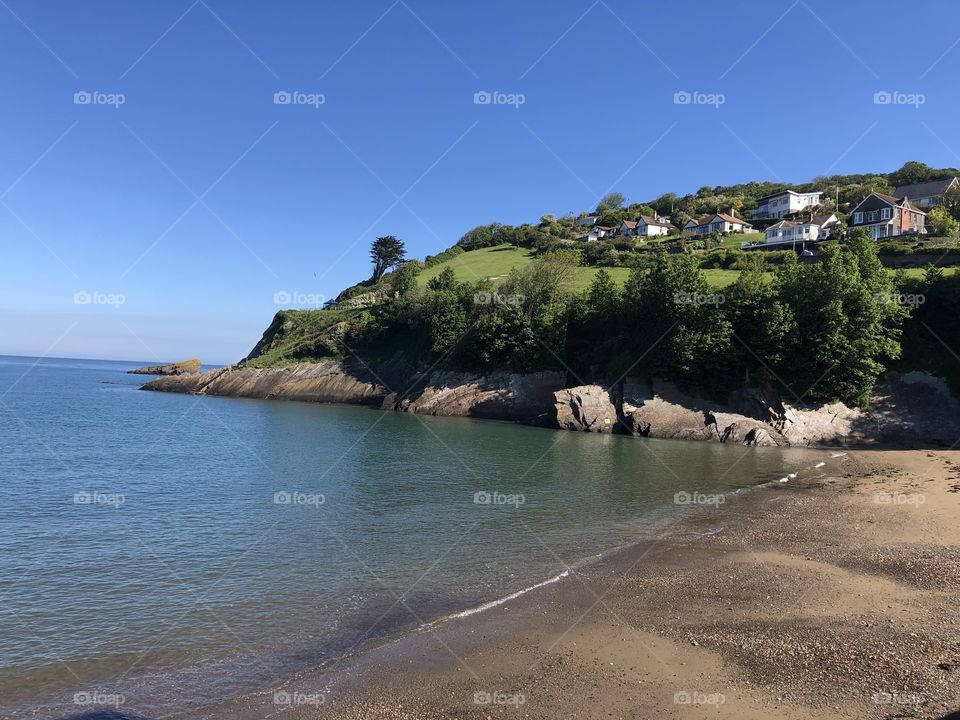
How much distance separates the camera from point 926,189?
106 meters

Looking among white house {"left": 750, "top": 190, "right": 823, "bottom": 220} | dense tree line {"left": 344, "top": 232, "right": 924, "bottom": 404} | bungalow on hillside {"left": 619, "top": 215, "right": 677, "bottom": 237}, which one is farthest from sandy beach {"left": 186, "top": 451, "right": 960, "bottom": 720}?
white house {"left": 750, "top": 190, "right": 823, "bottom": 220}

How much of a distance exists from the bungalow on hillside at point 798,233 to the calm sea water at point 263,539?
208 feet

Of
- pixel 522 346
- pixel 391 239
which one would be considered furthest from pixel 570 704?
pixel 391 239

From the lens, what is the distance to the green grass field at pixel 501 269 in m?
75.3

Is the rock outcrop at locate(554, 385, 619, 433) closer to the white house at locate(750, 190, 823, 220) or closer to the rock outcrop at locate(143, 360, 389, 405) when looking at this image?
the rock outcrop at locate(143, 360, 389, 405)

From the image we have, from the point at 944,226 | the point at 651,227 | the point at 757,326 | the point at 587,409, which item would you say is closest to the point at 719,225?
the point at 651,227

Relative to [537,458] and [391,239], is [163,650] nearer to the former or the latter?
[537,458]

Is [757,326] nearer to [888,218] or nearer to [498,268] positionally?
[888,218]

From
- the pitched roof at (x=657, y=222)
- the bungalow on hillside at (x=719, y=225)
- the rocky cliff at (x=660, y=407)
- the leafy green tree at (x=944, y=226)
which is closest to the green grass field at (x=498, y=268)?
the rocky cliff at (x=660, y=407)

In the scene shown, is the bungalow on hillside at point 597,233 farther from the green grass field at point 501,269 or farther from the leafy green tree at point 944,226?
the leafy green tree at point 944,226

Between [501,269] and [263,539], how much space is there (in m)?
92.1

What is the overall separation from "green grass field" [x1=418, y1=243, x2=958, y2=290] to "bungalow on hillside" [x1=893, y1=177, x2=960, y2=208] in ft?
100.0

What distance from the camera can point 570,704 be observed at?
9406 millimetres

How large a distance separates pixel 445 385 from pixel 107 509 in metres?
49.5
